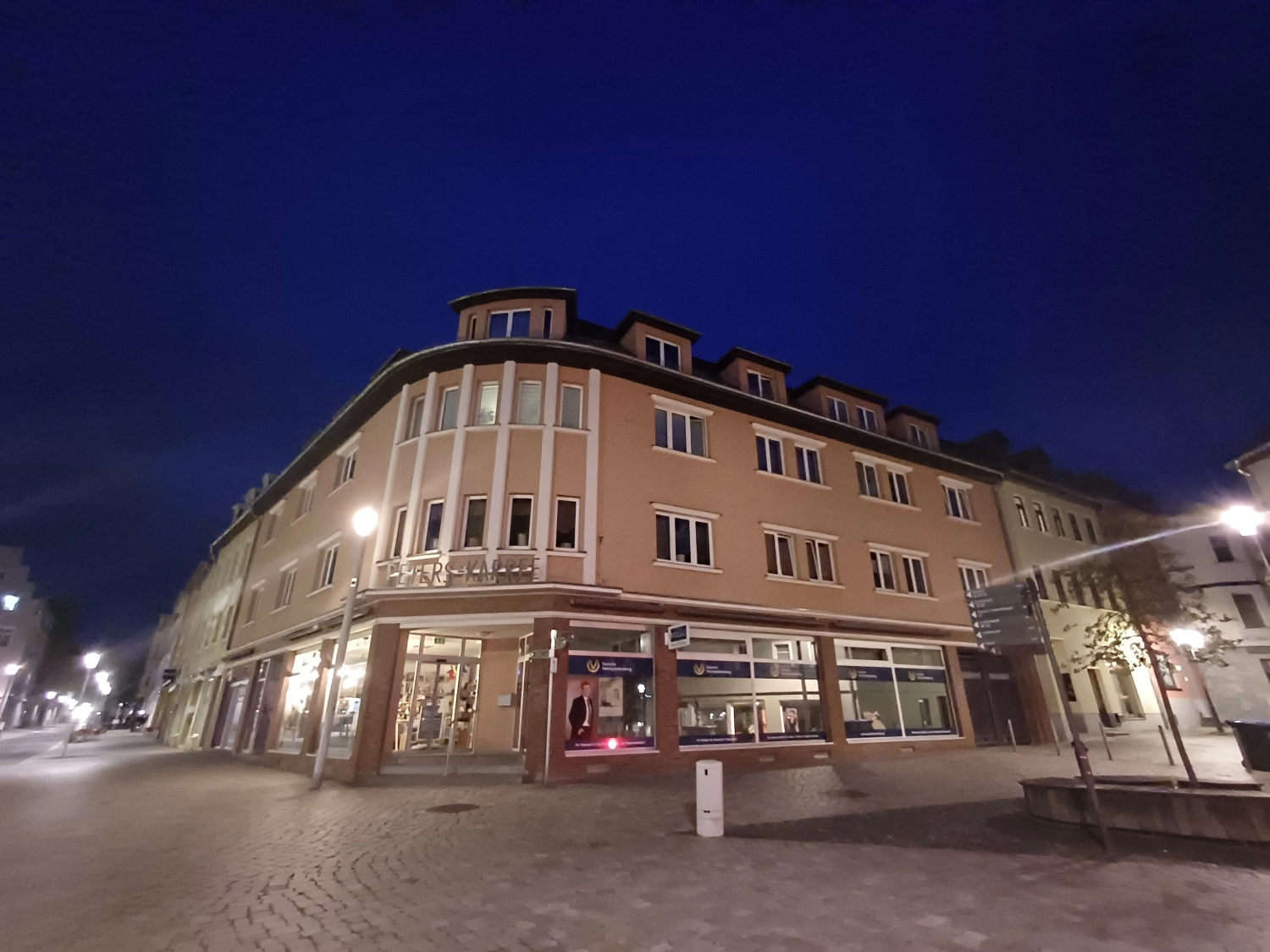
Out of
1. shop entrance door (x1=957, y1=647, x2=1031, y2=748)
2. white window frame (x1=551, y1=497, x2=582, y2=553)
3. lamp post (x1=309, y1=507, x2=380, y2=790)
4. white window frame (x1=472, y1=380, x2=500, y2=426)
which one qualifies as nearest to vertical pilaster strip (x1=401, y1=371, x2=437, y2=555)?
white window frame (x1=472, y1=380, x2=500, y2=426)

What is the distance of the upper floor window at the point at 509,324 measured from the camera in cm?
1856

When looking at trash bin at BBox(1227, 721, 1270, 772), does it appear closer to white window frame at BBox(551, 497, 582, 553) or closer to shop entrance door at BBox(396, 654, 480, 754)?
white window frame at BBox(551, 497, 582, 553)

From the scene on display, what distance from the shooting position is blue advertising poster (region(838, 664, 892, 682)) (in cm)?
1934

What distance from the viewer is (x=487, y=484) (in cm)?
1602

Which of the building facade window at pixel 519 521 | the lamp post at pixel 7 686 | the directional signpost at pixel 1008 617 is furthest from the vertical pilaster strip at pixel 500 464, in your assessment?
the lamp post at pixel 7 686

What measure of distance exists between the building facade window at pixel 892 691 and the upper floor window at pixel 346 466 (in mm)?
18219

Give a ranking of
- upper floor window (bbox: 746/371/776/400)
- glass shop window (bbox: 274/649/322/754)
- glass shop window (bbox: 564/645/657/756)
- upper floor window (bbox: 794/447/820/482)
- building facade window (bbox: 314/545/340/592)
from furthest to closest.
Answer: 1. upper floor window (bbox: 746/371/776/400)
2. upper floor window (bbox: 794/447/820/482)
3. building facade window (bbox: 314/545/340/592)
4. glass shop window (bbox: 274/649/322/754)
5. glass shop window (bbox: 564/645/657/756)

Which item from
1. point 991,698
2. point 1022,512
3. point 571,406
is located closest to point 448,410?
point 571,406

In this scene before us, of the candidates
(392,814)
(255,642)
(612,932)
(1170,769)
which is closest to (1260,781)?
(1170,769)

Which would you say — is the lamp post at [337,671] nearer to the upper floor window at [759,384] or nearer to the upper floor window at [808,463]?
the upper floor window at [759,384]

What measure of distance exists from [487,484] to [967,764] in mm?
15132

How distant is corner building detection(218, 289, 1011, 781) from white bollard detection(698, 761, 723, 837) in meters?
6.36

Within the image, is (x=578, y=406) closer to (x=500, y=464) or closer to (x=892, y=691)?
(x=500, y=464)

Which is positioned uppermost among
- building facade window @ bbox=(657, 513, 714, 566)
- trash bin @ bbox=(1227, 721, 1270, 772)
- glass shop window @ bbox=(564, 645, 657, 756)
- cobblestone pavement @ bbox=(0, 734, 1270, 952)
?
building facade window @ bbox=(657, 513, 714, 566)
